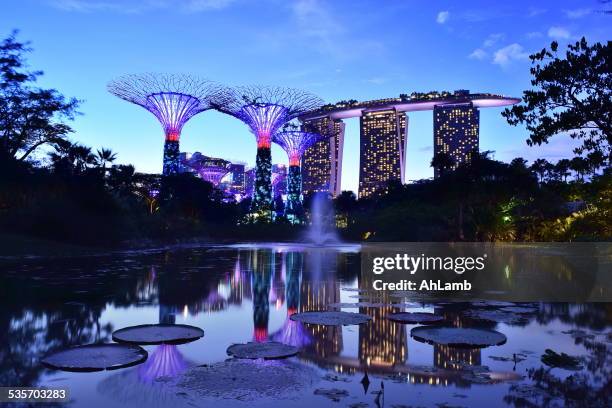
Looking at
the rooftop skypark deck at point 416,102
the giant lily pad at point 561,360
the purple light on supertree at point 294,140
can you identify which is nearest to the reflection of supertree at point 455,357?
the giant lily pad at point 561,360

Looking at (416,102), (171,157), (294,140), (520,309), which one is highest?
(416,102)

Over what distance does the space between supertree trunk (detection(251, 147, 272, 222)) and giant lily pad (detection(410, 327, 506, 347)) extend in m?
63.9

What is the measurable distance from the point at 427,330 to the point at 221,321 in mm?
3692

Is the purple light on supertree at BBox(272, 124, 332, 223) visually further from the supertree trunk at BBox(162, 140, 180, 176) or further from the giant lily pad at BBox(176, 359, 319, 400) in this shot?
the giant lily pad at BBox(176, 359, 319, 400)

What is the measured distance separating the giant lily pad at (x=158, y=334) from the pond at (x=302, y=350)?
0.65 feet

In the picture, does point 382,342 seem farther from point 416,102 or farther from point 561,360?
point 416,102

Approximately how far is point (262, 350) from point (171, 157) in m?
65.8

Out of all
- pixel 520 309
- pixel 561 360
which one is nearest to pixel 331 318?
pixel 561 360

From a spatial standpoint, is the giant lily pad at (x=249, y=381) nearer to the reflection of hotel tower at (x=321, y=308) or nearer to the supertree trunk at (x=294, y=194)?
the reflection of hotel tower at (x=321, y=308)

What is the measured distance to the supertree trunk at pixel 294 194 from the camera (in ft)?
282

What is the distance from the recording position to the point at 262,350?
6.65m

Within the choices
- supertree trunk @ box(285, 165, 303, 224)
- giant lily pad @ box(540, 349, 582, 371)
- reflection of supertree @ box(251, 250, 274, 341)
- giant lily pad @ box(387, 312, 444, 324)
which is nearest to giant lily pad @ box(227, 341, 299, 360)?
reflection of supertree @ box(251, 250, 274, 341)

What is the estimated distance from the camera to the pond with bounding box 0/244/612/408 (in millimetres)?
4918

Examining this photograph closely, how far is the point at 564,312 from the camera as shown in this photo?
386 inches
